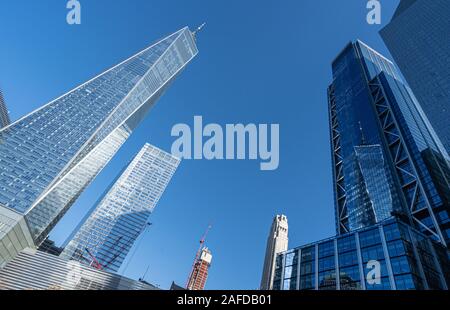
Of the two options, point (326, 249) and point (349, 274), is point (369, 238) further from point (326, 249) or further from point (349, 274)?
point (326, 249)

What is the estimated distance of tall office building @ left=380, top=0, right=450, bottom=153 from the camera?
118812mm

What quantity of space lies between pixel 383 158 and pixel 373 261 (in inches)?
2424

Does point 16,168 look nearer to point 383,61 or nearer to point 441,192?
point 441,192

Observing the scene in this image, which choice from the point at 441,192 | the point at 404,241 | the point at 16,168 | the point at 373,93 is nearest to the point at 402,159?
the point at 441,192

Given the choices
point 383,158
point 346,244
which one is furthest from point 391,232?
point 383,158

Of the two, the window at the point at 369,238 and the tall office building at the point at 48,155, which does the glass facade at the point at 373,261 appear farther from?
the tall office building at the point at 48,155

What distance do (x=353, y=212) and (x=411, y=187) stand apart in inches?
845

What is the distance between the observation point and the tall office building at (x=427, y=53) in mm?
118812

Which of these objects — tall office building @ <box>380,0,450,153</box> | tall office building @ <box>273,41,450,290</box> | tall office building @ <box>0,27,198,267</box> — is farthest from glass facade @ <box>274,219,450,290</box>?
tall office building @ <box>0,27,198,267</box>

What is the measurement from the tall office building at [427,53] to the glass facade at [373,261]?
69204 millimetres

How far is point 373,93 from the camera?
13725 centimetres

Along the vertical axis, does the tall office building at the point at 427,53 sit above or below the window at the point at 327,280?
above

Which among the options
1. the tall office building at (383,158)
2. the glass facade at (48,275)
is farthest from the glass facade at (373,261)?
the glass facade at (48,275)
